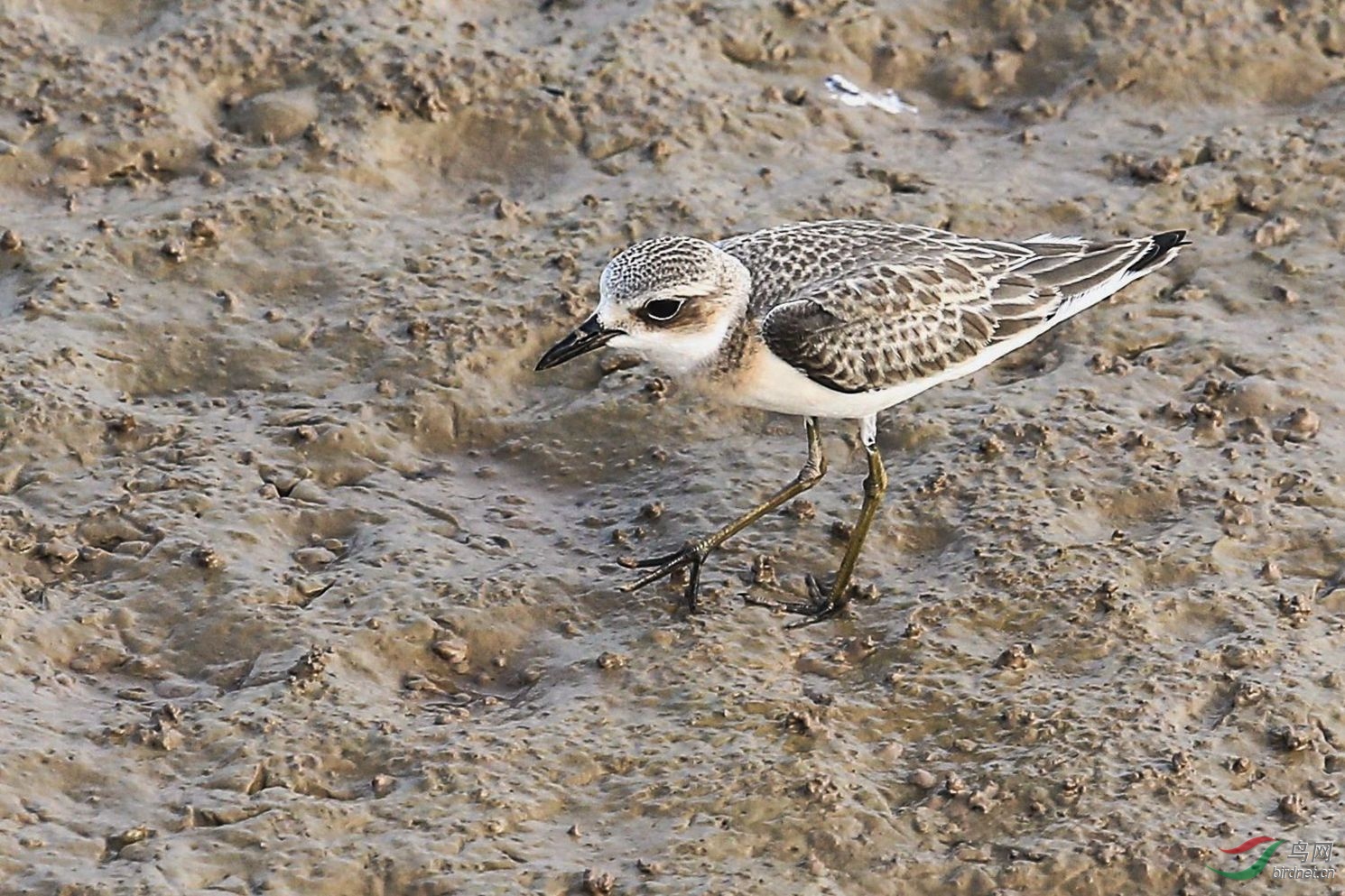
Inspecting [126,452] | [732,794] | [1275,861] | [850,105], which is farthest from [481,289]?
[1275,861]

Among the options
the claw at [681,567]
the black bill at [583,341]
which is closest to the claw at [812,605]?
the claw at [681,567]

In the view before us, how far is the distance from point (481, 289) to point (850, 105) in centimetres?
246

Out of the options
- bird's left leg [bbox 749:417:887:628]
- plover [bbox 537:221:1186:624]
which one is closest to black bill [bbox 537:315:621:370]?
plover [bbox 537:221:1186:624]

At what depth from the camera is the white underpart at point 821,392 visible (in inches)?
265

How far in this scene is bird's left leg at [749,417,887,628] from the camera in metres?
6.90

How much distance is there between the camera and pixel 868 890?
19.0ft

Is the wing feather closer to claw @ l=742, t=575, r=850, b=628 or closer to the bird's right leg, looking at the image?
the bird's right leg

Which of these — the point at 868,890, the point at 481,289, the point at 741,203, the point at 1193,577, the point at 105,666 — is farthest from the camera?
the point at 741,203

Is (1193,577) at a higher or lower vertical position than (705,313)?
lower

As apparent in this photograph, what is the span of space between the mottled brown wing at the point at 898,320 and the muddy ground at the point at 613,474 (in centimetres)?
68

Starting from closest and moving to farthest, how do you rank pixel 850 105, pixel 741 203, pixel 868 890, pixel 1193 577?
pixel 868 890, pixel 1193 577, pixel 741 203, pixel 850 105

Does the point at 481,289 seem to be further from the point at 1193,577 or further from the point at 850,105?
the point at 1193,577

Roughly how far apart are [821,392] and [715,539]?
749 mm

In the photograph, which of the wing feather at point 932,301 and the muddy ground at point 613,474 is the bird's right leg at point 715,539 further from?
the wing feather at point 932,301
